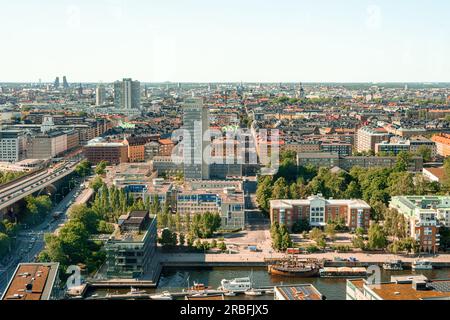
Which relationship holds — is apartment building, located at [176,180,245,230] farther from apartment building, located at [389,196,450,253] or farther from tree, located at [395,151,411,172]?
tree, located at [395,151,411,172]

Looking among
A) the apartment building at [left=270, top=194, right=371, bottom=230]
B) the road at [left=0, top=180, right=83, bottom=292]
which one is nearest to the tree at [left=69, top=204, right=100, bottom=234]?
the road at [left=0, top=180, right=83, bottom=292]

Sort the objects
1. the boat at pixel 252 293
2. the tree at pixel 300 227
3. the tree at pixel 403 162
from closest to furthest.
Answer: the boat at pixel 252 293 → the tree at pixel 300 227 → the tree at pixel 403 162

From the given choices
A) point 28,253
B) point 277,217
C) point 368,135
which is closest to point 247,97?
point 368,135

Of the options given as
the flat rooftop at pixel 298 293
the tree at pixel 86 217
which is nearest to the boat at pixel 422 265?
the flat rooftop at pixel 298 293

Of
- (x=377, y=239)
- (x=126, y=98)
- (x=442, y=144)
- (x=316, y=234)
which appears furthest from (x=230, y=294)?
(x=126, y=98)

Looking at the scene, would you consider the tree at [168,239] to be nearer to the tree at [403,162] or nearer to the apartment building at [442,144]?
the tree at [403,162]

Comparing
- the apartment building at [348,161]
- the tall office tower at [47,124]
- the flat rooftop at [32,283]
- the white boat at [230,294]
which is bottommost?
the white boat at [230,294]
